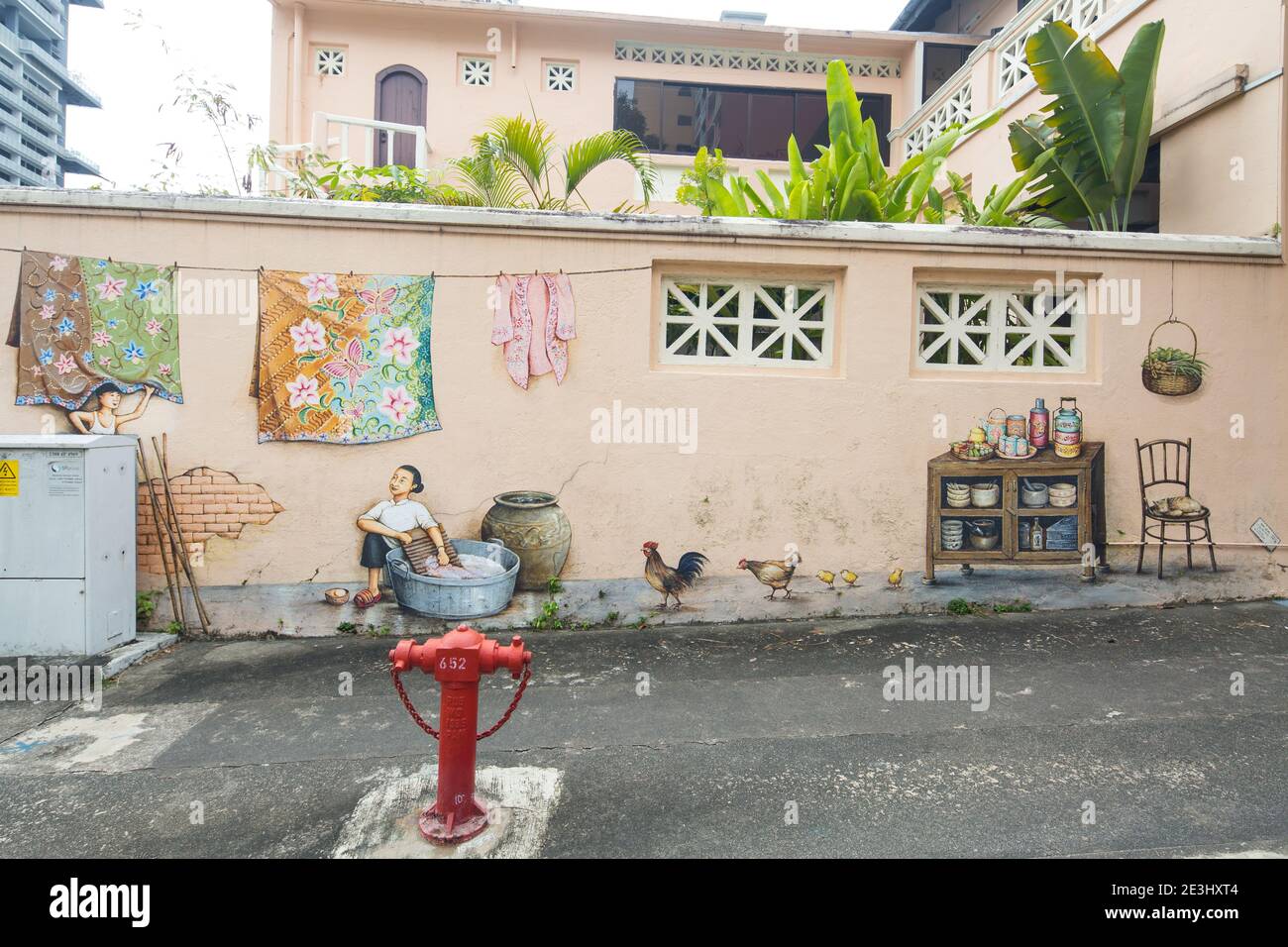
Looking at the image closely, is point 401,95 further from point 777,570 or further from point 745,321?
point 777,570

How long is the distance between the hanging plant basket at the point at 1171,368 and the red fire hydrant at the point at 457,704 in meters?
5.56

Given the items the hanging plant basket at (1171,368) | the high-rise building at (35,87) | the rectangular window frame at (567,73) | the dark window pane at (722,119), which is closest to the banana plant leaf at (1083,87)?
the hanging plant basket at (1171,368)

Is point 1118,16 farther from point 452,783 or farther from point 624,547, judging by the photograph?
point 452,783

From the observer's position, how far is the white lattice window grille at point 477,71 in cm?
1292

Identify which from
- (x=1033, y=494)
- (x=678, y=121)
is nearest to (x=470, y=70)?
(x=678, y=121)

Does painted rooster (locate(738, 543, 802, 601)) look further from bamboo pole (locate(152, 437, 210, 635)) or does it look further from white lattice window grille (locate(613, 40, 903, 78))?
white lattice window grille (locate(613, 40, 903, 78))

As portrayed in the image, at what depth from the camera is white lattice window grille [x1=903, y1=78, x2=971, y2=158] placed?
10.1 meters

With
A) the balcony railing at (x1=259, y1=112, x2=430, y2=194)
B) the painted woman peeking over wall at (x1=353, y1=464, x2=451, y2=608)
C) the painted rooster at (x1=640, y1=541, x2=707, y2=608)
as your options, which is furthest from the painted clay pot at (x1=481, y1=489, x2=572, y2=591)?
the balcony railing at (x1=259, y1=112, x2=430, y2=194)

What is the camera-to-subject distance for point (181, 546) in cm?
544

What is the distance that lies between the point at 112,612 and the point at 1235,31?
9897mm

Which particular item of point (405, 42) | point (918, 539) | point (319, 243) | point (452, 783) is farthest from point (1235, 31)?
point (405, 42)

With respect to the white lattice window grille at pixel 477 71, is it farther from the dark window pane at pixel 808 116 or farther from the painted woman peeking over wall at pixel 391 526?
the painted woman peeking over wall at pixel 391 526

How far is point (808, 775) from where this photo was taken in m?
3.42

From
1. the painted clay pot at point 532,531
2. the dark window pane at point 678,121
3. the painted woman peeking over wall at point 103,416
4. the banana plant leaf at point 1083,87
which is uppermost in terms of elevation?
the dark window pane at point 678,121
